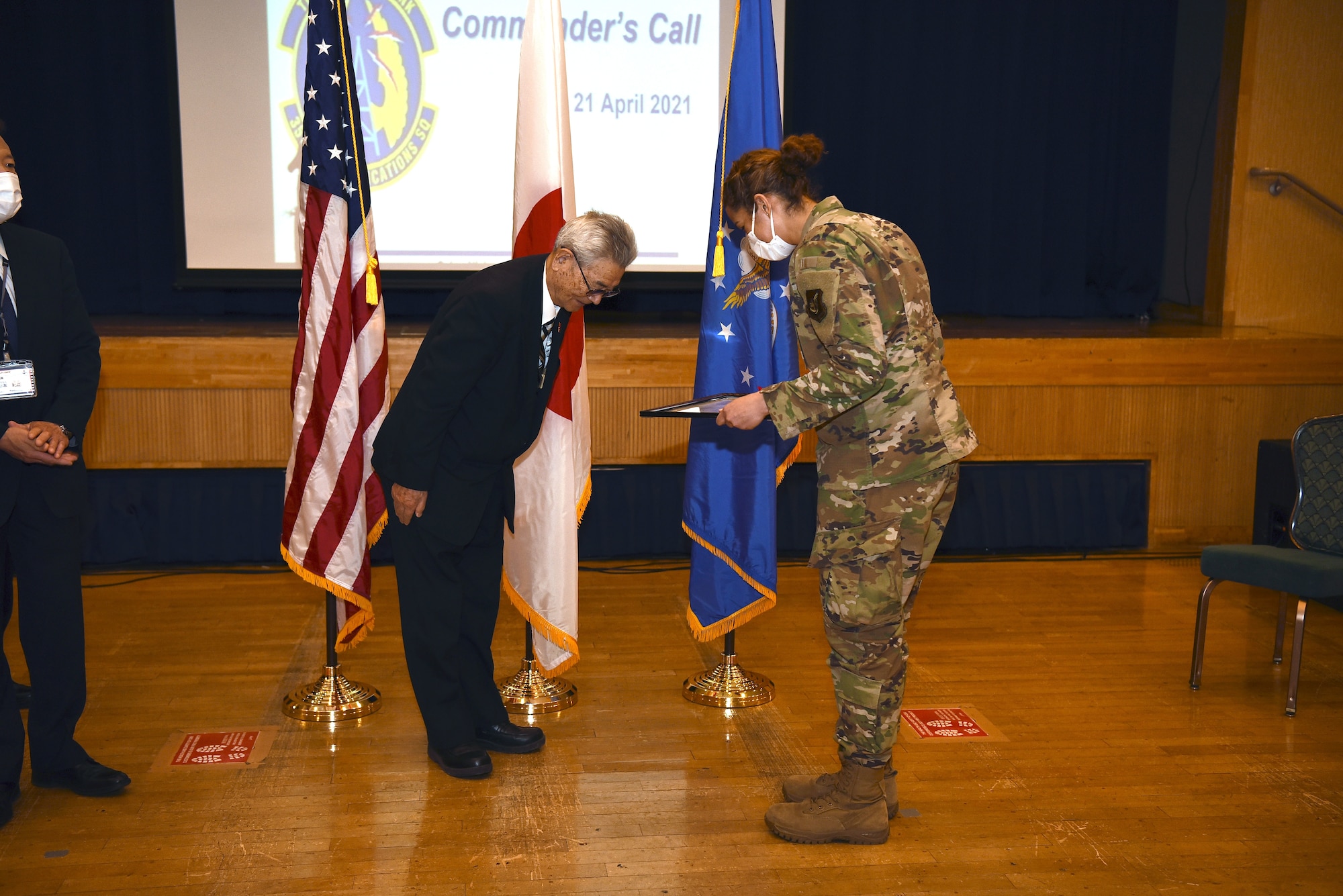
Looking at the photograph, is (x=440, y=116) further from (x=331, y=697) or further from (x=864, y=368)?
(x=864, y=368)

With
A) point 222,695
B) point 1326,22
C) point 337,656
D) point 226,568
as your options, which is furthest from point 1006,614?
point 1326,22

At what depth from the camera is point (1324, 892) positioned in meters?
2.50

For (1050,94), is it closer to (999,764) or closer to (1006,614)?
(1006,614)

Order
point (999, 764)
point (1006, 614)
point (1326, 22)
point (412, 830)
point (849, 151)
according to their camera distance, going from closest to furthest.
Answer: point (412, 830) → point (999, 764) → point (1006, 614) → point (1326, 22) → point (849, 151)

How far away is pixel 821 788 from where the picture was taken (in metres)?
2.80

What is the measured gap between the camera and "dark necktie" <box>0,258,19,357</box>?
8.68 ft

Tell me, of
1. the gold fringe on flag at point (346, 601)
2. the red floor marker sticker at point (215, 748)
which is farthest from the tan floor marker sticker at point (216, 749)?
the gold fringe on flag at point (346, 601)

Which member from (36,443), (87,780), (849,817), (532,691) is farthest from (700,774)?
(36,443)

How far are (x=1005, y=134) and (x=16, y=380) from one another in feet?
18.4

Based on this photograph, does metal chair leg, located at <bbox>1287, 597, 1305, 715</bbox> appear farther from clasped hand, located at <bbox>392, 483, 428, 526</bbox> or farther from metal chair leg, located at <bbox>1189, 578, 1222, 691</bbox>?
clasped hand, located at <bbox>392, 483, 428, 526</bbox>

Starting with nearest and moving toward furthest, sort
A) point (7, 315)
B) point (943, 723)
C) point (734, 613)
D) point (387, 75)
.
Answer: point (7, 315), point (943, 723), point (734, 613), point (387, 75)

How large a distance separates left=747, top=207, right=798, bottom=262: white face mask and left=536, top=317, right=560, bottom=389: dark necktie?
540 mm

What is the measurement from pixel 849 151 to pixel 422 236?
2.49 metres

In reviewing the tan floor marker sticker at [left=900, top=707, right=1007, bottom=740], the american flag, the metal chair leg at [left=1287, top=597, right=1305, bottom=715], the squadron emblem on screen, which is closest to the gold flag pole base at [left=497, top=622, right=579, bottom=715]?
the american flag
